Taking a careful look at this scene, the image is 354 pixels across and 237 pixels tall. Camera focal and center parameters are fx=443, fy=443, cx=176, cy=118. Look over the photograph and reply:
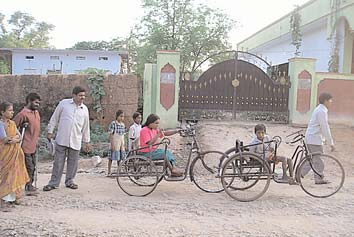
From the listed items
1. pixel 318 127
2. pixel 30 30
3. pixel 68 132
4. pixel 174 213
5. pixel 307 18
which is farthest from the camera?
pixel 30 30

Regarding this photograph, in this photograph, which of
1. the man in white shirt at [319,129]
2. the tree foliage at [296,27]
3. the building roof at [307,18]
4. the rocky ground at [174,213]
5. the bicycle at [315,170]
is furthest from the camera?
the tree foliage at [296,27]

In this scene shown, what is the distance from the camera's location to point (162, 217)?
18.7 feet

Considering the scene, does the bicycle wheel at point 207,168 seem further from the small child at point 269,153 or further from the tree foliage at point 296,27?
the tree foliage at point 296,27

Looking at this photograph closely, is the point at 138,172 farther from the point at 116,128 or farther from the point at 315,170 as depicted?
the point at 315,170

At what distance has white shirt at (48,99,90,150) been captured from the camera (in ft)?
23.5

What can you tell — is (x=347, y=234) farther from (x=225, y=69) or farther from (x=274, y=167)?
(x=225, y=69)

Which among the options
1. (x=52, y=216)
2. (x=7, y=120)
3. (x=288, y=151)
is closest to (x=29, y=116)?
(x=7, y=120)

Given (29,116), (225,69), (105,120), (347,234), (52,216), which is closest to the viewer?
(347,234)

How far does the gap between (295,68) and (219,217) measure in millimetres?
7779

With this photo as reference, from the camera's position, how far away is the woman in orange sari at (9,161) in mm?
5996

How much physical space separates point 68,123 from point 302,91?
760cm

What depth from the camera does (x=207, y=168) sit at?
738cm

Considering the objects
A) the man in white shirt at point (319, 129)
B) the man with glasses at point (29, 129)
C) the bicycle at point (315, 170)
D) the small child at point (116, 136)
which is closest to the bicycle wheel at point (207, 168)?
the bicycle at point (315, 170)

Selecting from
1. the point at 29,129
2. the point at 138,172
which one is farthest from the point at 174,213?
the point at 29,129
